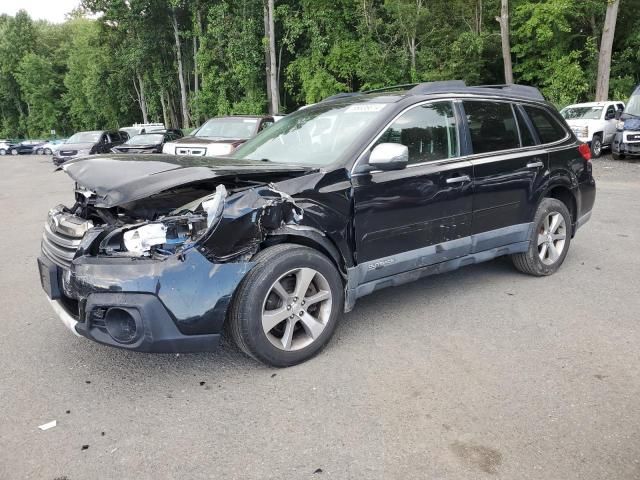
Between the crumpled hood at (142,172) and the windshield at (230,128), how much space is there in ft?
31.0

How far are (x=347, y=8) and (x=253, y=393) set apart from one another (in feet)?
100

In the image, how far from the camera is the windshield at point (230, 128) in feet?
43.5

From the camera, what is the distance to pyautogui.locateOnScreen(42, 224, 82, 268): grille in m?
3.33

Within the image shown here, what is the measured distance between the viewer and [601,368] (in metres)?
3.35

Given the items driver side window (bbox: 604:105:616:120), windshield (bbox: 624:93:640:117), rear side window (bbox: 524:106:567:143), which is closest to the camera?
rear side window (bbox: 524:106:567:143)

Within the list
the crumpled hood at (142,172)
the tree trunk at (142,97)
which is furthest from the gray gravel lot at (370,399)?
the tree trunk at (142,97)

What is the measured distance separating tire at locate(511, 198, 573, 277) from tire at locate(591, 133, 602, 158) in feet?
43.4

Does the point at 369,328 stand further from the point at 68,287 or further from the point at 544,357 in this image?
the point at 68,287

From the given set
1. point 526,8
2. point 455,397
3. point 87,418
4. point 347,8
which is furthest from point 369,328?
point 347,8

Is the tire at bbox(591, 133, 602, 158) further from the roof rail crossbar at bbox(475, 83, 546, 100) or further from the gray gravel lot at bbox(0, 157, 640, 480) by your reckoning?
the gray gravel lot at bbox(0, 157, 640, 480)

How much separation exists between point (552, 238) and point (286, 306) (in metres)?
3.12

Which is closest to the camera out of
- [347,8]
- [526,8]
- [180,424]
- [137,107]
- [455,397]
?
[180,424]

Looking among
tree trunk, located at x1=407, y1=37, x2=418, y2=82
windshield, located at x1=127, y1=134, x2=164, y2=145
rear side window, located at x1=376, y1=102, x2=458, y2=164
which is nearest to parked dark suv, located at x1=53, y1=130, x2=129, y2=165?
windshield, located at x1=127, y1=134, x2=164, y2=145

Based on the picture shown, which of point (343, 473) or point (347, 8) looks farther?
point (347, 8)
